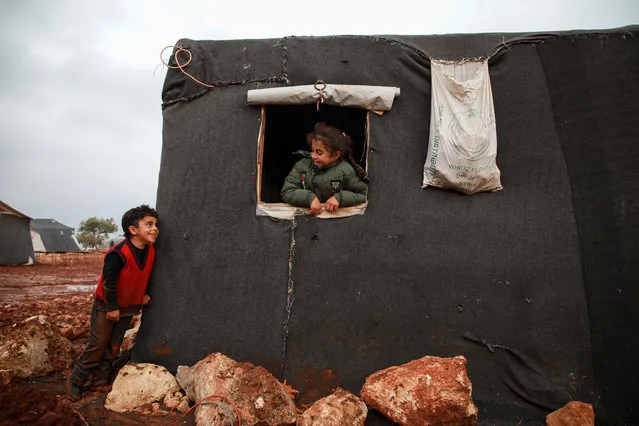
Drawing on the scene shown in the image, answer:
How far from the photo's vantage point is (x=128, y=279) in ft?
10.1

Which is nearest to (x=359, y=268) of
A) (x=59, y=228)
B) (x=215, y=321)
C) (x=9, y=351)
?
(x=215, y=321)

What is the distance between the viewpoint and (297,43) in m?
3.34

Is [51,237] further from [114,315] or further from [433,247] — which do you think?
[433,247]

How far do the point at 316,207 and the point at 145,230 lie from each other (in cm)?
144

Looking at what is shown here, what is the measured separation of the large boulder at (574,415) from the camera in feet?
7.85

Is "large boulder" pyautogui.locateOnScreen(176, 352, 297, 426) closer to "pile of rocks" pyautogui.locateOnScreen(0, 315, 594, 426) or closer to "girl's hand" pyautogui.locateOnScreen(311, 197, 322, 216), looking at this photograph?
"pile of rocks" pyautogui.locateOnScreen(0, 315, 594, 426)

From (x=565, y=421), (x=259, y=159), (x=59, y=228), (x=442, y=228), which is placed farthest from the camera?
(x=59, y=228)

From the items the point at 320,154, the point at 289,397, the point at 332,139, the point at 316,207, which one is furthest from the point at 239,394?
the point at 332,139

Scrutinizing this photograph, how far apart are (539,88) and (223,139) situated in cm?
269

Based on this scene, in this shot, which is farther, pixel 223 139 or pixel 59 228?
pixel 59 228

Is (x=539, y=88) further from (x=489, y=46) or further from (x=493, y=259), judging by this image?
(x=493, y=259)

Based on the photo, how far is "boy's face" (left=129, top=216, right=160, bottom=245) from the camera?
315 centimetres

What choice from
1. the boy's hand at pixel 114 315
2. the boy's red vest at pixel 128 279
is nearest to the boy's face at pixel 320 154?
the boy's red vest at pixel 128 279

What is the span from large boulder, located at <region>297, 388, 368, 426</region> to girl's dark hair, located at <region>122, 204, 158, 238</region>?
6.61ft
